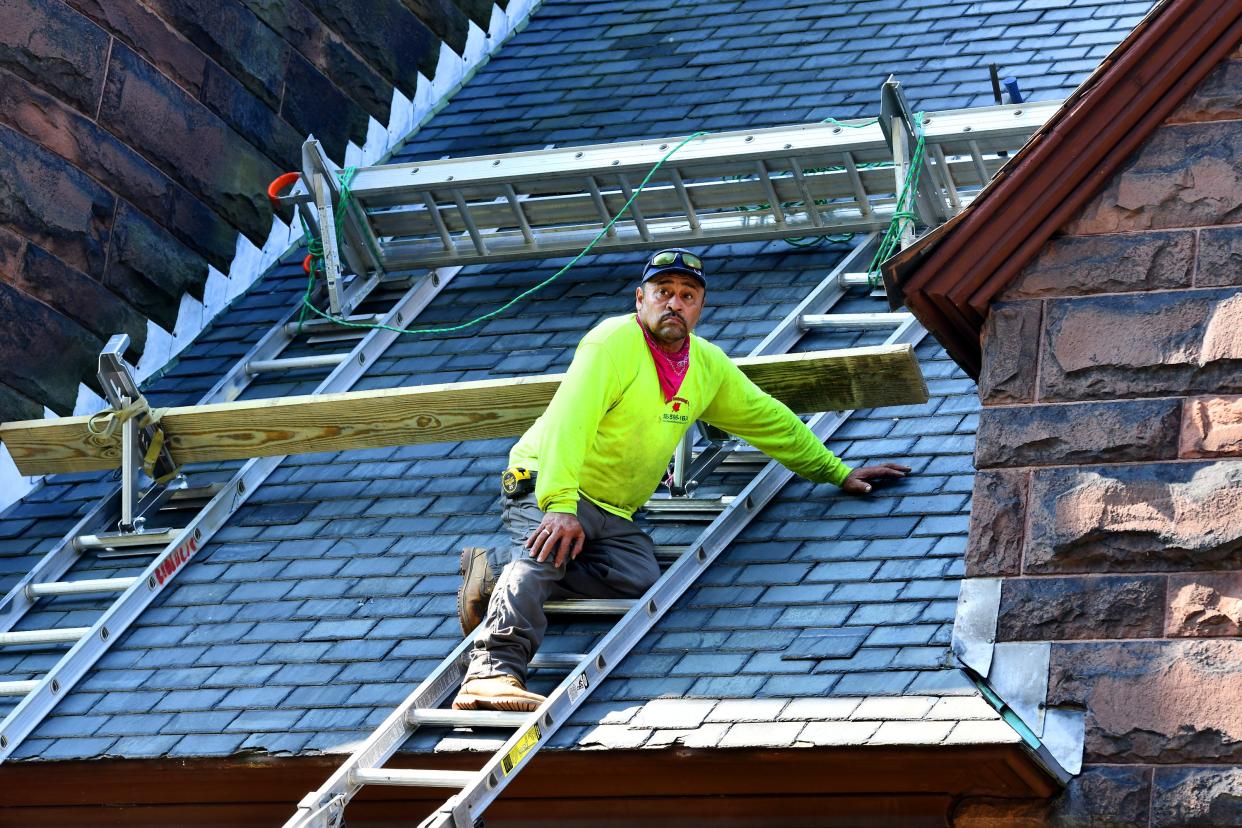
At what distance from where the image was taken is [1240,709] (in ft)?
16.3

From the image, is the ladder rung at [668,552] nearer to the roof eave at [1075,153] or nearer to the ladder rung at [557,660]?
the ladder rung at [557,660]

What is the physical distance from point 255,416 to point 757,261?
7.06 feet

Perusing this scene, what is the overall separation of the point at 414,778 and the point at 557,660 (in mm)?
775

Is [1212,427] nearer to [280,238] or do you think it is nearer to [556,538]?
[556,538]

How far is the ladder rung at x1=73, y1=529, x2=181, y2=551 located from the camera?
8.33 metres

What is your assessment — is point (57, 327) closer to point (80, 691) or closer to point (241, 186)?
point (241, 186)

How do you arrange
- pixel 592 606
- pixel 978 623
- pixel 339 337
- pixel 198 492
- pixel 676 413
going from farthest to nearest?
pixel 339 337 < pixel 198 492 < pixel 676 413 < pixel 592 606 < pixel 978 623

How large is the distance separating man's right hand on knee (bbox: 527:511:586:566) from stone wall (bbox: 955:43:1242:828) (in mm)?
1851

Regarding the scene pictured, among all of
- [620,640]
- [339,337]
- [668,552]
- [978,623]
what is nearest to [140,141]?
[339,337]

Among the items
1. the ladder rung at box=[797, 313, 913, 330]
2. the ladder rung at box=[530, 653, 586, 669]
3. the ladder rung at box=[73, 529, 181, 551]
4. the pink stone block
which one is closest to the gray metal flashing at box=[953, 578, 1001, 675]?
the pink stone block

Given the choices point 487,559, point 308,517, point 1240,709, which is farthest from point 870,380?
point 1240,709

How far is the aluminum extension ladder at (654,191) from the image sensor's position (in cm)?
863

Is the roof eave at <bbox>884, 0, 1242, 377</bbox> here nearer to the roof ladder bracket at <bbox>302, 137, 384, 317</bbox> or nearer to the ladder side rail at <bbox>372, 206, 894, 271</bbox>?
the ladder side rail at <bbox>372, 206, 894, 271</bbox>

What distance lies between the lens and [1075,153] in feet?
17.6
